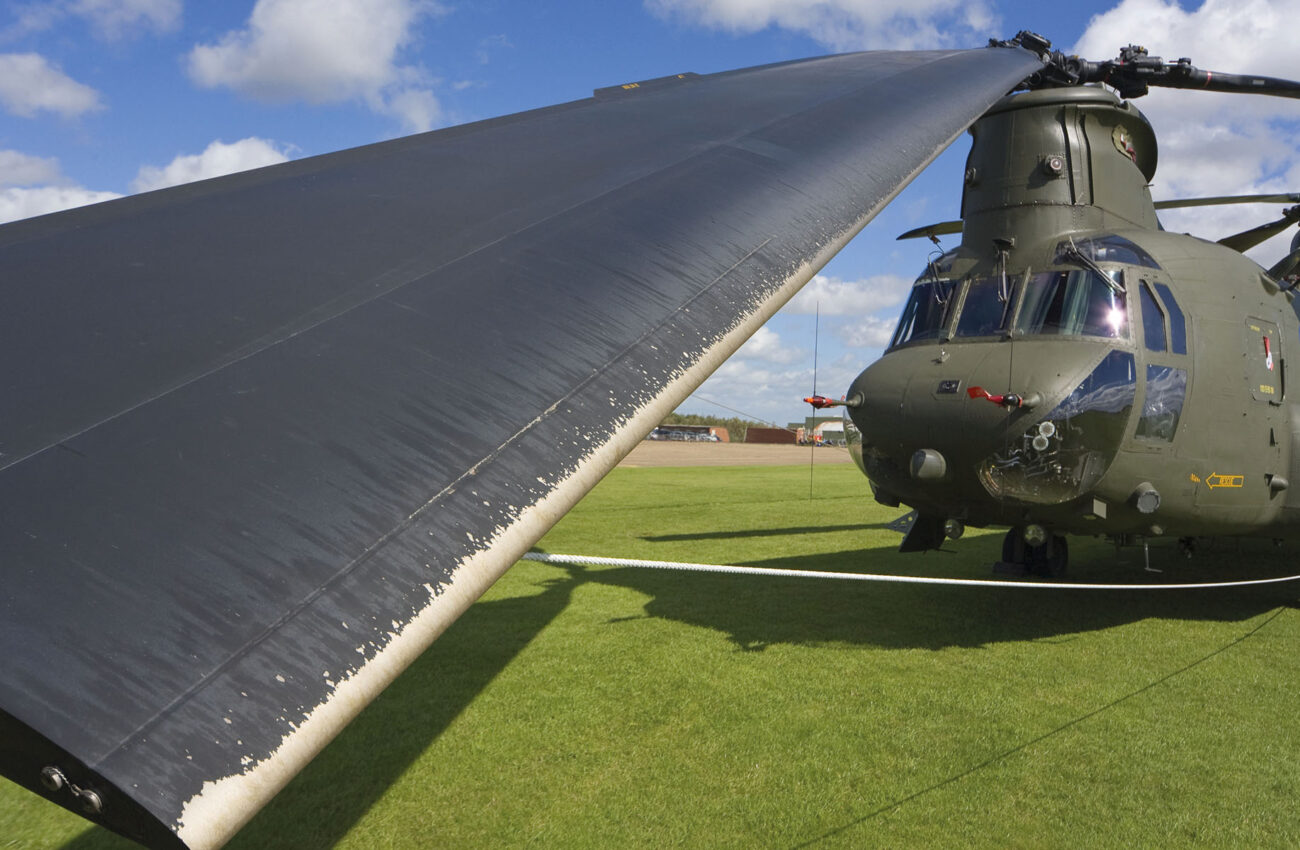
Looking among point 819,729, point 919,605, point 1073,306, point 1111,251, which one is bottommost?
point 919,605

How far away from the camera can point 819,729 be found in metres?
4.88

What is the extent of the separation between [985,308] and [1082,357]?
3.09 ft

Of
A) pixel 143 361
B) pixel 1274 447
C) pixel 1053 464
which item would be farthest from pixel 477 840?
pixel 1274 447

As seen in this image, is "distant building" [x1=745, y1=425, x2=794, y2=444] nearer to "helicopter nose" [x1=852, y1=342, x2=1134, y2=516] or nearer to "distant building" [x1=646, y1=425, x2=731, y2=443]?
"distant building" [x1=646, y1=425, x2=731, y2=443]

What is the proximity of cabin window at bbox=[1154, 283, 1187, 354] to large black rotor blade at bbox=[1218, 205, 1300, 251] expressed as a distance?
2861mm

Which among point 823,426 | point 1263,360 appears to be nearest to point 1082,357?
point 1263,360

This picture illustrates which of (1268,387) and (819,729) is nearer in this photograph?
(819,729)

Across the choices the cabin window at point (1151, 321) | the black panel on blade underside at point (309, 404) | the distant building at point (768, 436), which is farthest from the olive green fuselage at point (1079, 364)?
the distant building at point (768, 436)

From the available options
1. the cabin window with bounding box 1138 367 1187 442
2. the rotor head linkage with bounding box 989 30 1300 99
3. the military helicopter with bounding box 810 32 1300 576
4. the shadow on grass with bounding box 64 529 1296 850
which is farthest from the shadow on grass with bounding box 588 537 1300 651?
the rotor head linkage with bounding box 989 30 1300 99

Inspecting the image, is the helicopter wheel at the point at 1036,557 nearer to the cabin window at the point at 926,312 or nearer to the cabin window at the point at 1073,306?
the cabin window at the point at 926,312

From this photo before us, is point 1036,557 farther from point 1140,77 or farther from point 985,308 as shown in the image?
point 1140,77

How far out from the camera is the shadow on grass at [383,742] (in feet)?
12.4

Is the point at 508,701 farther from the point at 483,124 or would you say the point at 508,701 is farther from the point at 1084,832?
the point at 483,124

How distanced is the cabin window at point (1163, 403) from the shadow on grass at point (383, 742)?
5013 millimetres
